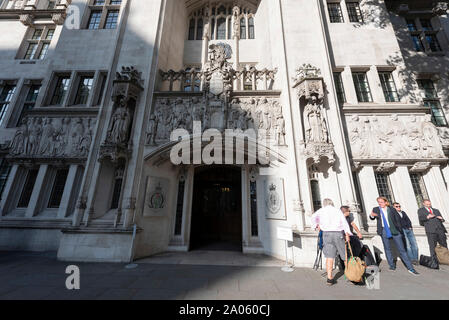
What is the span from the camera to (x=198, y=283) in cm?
400

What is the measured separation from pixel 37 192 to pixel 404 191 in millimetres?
15209

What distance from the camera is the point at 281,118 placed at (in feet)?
24.0

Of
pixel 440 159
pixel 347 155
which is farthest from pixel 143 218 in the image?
pixel 440 159

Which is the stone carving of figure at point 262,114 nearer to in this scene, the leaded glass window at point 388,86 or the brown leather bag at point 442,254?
the leaded glass window at point 388,86

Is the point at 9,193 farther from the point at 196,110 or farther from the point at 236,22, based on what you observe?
the point at 236,22

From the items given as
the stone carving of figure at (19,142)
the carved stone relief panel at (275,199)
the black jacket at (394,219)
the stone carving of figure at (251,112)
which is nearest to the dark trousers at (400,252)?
the black jacket at (394,219)

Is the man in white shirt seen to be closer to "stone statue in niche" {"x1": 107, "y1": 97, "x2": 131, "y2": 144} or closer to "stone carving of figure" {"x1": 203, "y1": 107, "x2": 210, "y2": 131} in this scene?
"stone carving of figure" {"x1": 203, "y1": 107, "x2": 210, "y2": 131}

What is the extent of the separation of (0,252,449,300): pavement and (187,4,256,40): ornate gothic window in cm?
1321

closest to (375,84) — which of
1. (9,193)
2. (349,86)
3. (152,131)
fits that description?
(349,86)

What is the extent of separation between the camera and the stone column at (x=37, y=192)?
299 inches

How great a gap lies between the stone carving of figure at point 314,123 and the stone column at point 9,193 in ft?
41.4

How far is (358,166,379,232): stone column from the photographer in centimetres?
692

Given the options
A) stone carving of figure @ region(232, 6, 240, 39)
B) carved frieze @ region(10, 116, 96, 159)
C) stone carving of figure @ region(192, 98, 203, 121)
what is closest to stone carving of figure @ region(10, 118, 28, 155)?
carved frieze @ region(10, 116, 96, 159)
